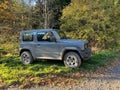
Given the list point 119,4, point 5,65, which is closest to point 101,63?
point 5,65

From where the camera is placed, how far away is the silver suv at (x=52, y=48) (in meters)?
9.77

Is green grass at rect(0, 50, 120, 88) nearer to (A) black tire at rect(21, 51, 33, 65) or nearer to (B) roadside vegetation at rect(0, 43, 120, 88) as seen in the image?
(B) roadside vegetation at rect(0, 43, 120, 88)

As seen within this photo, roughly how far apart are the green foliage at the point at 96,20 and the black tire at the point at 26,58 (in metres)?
6.89

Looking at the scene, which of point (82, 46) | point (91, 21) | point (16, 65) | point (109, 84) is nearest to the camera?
point (109, 84)

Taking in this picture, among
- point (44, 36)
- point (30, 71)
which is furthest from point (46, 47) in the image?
point (30, 71)

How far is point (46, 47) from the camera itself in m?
10.4

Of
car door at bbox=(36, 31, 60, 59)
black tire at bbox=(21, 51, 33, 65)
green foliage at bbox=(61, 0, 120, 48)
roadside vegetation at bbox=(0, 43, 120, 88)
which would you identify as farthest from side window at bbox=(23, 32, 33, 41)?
green foliage at bbox=(61, 0, 120, 48)

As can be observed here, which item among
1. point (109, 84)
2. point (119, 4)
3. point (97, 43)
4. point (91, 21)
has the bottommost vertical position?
point (109, 84)

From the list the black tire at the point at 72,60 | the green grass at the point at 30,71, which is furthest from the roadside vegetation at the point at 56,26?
the black tire at the point at 72,60

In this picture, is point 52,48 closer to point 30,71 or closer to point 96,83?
point 30,71

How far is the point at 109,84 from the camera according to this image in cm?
775

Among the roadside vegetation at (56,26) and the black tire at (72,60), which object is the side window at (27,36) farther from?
the black tire at (72,60)

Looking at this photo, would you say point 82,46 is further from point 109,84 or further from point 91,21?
point 91,21

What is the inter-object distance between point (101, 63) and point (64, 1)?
13288 millimetres
